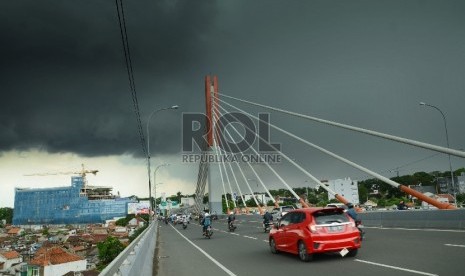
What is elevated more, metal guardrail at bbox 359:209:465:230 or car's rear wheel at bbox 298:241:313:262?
metal guardrail at bbox 359:209:465:230

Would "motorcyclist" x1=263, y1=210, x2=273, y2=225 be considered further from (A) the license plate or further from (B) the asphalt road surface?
(A) the license plate

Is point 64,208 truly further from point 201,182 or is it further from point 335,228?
point 335,228

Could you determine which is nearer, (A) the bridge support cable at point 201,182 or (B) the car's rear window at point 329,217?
(B) the car's rear window at point 329,217

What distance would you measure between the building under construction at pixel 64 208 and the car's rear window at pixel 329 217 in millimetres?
186214

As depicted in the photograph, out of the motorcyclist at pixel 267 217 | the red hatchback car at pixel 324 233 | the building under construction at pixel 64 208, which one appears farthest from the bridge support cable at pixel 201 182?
the building under construction at pixel 64 208

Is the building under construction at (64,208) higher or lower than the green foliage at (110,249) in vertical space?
higher

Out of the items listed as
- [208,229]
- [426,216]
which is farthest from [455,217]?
[208,229]

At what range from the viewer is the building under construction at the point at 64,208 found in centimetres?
18550

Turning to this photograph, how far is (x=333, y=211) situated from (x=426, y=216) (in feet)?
32.9

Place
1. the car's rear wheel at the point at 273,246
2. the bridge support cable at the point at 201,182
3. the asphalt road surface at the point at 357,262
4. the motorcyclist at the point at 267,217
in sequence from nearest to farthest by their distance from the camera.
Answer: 1. the asphalt road surface at the point at 357,262
2. the car's rear wheel at the point at 273,246
3. the motorcyclist at the point at 267,217
4. the bridge support cable at the point at 201,182

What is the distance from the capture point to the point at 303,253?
38.0 feet

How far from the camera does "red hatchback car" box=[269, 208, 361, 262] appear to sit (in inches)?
432

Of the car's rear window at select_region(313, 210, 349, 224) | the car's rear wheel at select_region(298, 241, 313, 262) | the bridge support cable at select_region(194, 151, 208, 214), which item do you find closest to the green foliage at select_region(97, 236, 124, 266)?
the bridge support cable at select_region(194, 151, 208, 214)

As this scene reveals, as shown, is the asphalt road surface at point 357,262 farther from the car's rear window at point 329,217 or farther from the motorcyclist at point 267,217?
the motorcyclist at point 267,217
